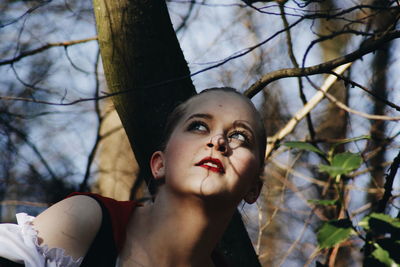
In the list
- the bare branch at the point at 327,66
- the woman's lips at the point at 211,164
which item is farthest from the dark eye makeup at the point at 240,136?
the bare branch at the point at 327,66

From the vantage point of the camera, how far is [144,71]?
1997 millimetres

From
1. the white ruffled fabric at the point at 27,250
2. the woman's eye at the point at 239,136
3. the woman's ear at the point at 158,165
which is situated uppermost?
the woman's eye at the point at 239,136

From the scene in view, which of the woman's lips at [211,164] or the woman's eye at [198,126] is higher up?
the woman's eye at [198,126]

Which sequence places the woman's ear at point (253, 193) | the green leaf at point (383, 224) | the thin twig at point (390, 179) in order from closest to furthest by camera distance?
the woman's ear at point (253, 193), the green leaf at point (383, 224), the thin twig at point (390, 179)

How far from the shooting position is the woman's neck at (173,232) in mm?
1602

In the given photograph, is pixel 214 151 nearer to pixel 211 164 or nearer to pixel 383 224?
pixel 211 164

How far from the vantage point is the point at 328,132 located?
4309mm

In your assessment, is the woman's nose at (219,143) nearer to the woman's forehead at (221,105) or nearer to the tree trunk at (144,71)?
the woman's forehead at (221,105)

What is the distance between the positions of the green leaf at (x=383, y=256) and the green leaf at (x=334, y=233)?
0.32 ft

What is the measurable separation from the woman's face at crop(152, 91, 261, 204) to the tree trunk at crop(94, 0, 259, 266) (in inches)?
10.6

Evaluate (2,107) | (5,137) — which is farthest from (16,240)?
(2,107)

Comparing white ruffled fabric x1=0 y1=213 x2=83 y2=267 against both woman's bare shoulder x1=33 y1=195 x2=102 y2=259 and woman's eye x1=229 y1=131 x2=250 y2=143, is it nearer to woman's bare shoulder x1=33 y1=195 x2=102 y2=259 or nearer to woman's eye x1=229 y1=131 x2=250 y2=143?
woman's bare shoulder x1=33 y1=195 x2=102 y2=259

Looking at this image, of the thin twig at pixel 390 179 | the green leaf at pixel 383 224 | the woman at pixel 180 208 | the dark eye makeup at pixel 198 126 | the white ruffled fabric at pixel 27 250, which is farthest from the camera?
the thin twig at pixel 390 179

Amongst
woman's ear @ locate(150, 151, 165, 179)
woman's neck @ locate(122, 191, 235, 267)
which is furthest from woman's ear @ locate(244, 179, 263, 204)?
woman's ear @ locate(150, 151, 165, 179)
